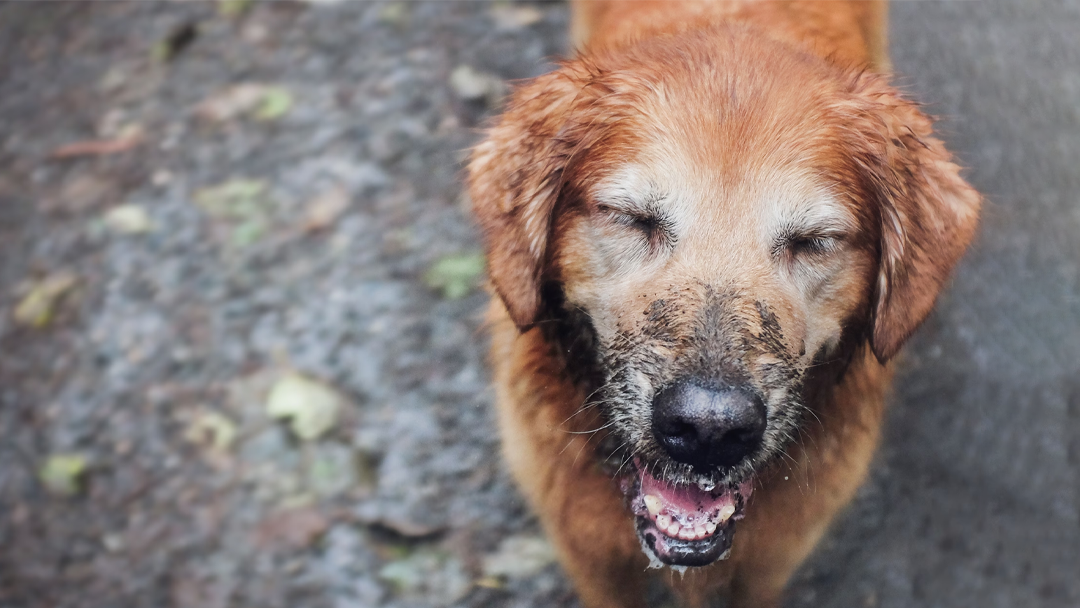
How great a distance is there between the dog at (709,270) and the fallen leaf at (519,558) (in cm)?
59

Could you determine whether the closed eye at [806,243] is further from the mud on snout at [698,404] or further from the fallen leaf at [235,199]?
the fallen leaf at [235,199]

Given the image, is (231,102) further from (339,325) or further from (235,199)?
(339,325)

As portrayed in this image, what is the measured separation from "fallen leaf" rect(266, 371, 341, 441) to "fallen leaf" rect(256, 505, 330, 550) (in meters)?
0.34

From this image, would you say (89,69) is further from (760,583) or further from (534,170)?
(760,583)

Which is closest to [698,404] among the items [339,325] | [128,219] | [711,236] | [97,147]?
[711,236]

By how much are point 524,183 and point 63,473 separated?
100 inches

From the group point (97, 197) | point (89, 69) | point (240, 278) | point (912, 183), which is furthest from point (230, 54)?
point (912, 183)

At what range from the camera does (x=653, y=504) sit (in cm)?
250

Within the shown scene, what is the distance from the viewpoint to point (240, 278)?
14.1ft

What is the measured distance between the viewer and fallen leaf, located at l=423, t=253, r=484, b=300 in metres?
4.16

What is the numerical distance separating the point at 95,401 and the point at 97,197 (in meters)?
1.21

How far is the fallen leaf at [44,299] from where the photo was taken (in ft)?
13.8

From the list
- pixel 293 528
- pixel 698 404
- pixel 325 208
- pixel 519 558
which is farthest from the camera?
pixel 325 208

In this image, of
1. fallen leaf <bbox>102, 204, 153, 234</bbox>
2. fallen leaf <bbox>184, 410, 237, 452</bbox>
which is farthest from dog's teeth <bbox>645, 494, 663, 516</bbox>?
fallen leaf <bbox>102, 204, 153, 234</bbox>
